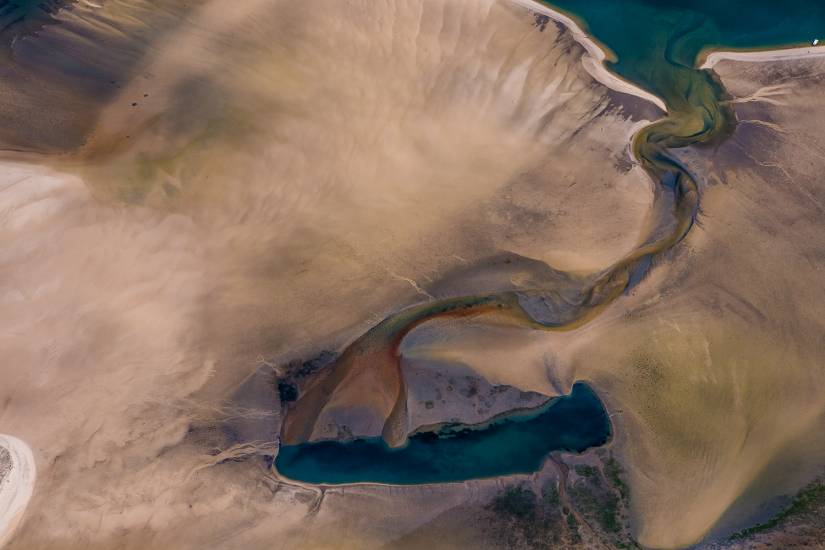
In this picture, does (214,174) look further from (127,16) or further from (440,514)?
(440,514)

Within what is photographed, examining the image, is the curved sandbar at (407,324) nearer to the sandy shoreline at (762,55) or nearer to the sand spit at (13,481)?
the sandy shoreline at (762,55)

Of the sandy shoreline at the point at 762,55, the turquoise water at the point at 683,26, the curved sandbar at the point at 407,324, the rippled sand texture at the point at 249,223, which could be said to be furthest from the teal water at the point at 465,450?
the sandy shoreline at the point at 762,55

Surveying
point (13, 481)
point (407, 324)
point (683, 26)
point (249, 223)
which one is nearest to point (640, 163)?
point (683, 26)

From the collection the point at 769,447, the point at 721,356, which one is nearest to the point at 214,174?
the point at 721,356

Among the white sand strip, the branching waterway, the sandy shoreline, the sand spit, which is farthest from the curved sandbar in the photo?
the sand spit

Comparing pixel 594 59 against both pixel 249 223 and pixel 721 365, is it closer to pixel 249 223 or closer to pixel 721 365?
pixel 721 365

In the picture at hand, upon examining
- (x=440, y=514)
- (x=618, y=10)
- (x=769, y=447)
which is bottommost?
(x=440, y=514)
